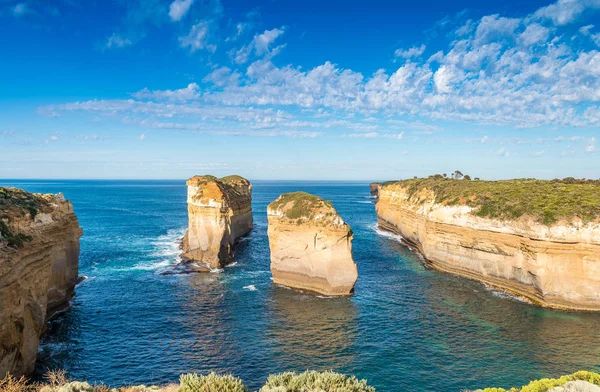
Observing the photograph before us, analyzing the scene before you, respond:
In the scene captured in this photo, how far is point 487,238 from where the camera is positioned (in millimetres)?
45469

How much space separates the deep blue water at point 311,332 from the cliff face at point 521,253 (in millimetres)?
2305

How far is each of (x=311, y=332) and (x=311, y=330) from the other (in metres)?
0.41

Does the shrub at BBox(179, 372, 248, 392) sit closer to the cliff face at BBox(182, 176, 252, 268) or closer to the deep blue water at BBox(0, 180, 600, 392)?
the deep blue water at BBox(0, 180, 600, 392)

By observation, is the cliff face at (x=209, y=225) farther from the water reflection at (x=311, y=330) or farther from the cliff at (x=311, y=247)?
the water reflection at (x=311, y=330)

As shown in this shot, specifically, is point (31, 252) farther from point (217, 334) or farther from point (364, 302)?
point (364, 302)

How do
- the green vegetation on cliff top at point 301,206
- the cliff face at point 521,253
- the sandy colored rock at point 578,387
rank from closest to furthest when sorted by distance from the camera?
the sandy colored rock at point 578,387 → the cliff face at point 521,253 → the green vegetation on cliff top at point 301,206

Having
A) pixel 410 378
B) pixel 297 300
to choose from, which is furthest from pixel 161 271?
pixel 410 378

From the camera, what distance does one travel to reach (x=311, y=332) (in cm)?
3166

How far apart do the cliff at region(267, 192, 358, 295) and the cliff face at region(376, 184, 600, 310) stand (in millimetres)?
17304

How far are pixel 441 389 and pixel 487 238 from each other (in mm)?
26916

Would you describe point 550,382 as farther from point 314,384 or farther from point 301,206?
point 301,206

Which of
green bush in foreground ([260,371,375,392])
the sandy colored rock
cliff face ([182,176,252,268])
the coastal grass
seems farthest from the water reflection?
cliff face ([182,176,252,268])

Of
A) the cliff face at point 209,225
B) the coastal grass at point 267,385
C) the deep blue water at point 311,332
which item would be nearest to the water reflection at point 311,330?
the deep blue water at point 311,332

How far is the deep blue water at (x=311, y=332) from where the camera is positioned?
25.9 metres
